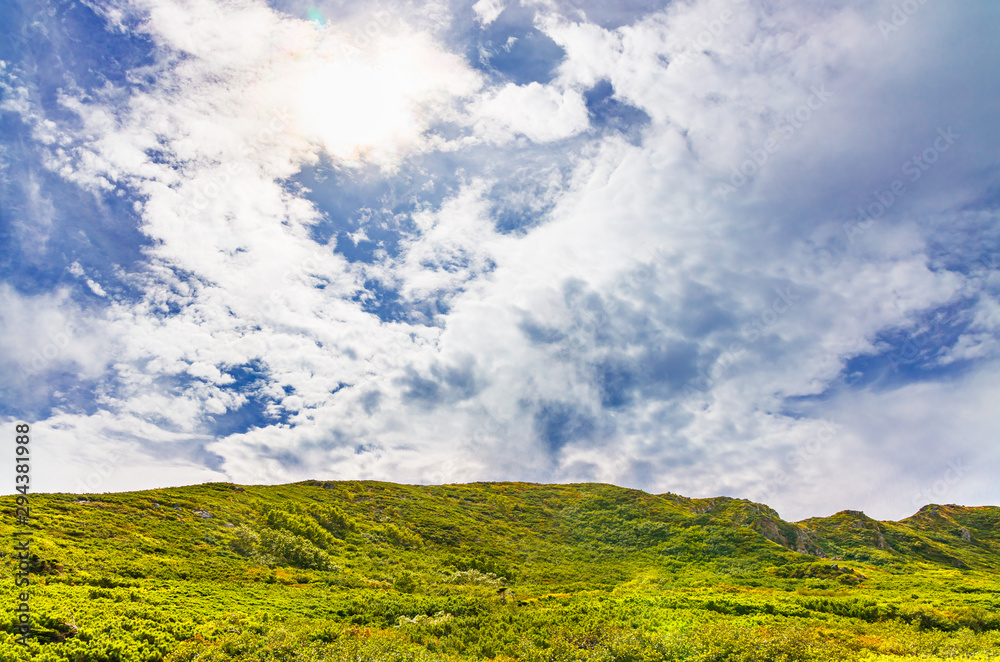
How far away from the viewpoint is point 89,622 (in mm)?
22719

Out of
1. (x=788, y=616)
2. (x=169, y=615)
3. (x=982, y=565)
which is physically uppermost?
(x=169, y=615)

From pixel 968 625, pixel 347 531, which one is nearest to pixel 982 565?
pixel 968 625

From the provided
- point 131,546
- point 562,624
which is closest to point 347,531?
point 131,546

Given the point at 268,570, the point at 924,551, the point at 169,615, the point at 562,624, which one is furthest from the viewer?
the point at 924,551

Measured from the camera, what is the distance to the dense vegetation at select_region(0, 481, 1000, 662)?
24.1 metres

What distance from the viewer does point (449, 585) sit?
4666 cm

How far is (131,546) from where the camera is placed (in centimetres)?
4309

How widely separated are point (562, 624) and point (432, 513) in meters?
63.9

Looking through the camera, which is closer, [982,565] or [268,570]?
[268,570]

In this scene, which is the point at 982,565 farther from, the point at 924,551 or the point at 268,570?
the point at 268,570

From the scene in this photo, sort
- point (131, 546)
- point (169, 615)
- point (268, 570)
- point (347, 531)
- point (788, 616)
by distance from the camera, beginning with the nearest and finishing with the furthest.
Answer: point (169, 615) → point (788, 616) → point (131, 546) → point (268, 570) → point (347, 531)

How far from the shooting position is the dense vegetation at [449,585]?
24141 mm

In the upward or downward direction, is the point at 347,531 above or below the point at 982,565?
above

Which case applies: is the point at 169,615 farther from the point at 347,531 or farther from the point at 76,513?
the point at 347,531
